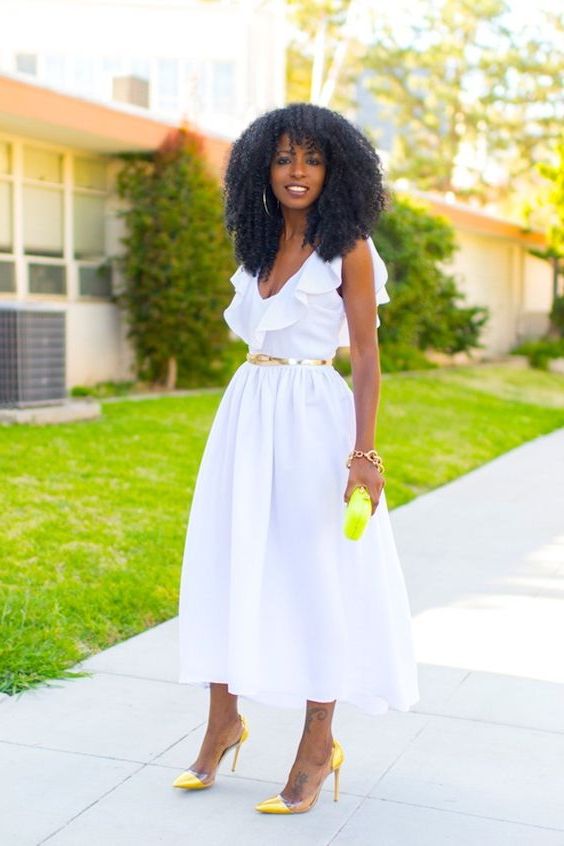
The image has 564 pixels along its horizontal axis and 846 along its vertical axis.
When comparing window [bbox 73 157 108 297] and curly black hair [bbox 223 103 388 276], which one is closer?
curly black hair [bbox 223 103 388 276]

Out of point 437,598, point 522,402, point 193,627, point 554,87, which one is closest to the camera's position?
point 193,627

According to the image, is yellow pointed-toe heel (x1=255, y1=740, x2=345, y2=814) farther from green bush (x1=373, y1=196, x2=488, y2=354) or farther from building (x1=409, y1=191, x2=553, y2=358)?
building (x1=409, y1=191, x2=553, y2=358)

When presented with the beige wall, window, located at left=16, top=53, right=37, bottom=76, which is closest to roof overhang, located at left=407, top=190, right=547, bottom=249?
the beige wall

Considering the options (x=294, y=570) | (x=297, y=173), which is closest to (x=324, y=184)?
(x=297, y=173)

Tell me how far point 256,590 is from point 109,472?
191 inches

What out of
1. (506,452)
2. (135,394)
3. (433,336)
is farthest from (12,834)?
(433,336)

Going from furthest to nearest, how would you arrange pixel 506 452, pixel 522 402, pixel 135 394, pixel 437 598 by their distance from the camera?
pixel 522 402, pixel 135 394, pixel 506 452, pixel 437 598

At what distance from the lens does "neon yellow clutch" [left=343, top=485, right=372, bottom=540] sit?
10.0 ft

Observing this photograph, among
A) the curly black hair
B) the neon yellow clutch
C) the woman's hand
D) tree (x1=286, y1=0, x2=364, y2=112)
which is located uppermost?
tree (x1=286, y1=0, x2=364, y2=112)

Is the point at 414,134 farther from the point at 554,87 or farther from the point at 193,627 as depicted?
the point at 193,627

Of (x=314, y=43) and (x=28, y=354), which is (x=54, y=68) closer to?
(x=28, y=354)

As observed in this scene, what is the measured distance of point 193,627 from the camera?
132 inches

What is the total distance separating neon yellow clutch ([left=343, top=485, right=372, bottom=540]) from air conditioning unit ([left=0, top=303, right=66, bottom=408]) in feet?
24.0

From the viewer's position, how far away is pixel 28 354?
1005 cm
